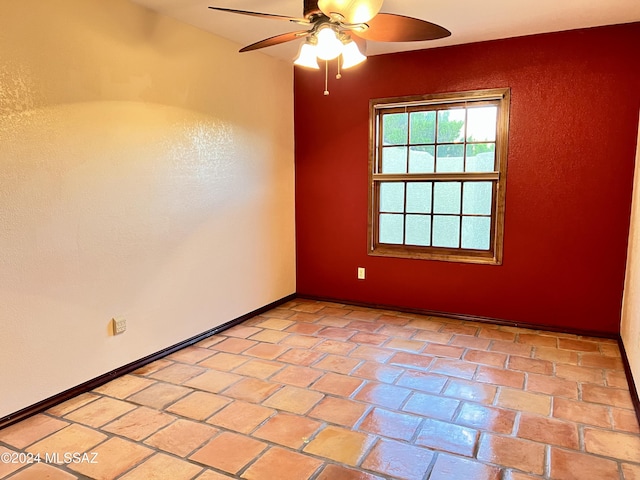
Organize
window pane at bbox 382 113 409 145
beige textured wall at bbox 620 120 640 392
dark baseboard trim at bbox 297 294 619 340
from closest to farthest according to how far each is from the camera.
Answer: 1. beige textured wall at bbox 620 120 640 392
2. dark baseboard trim at bbox 297 294 619 340
3. window pane at bbox 382 113 409 145

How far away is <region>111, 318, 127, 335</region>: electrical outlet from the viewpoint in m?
2.91

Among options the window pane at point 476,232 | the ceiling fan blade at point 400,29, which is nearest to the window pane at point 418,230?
the window pane at point 476,232

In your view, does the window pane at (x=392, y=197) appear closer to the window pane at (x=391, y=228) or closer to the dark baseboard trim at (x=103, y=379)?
the window pane at (x=391, y=228)

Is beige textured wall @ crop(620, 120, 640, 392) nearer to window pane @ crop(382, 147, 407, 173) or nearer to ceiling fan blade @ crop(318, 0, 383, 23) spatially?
window pane @ crop(382, 147, 407, 173)

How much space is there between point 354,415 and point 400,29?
2.02 metres

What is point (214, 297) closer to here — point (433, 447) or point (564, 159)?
point (433, 447)

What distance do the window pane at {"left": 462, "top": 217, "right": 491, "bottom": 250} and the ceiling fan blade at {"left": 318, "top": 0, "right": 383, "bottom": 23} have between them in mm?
2562

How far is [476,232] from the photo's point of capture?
4.07 metres

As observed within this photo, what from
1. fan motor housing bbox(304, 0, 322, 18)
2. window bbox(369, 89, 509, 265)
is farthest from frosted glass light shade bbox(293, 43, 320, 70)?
window bbox(369, 89, 509, 265)

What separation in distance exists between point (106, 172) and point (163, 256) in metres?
0.72

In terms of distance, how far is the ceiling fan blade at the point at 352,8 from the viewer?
5.91 ft

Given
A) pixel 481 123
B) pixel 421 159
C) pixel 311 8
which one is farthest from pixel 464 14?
pixel 311 8

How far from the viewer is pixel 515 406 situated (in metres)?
2.55

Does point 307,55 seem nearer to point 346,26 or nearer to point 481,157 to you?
point 346,26
